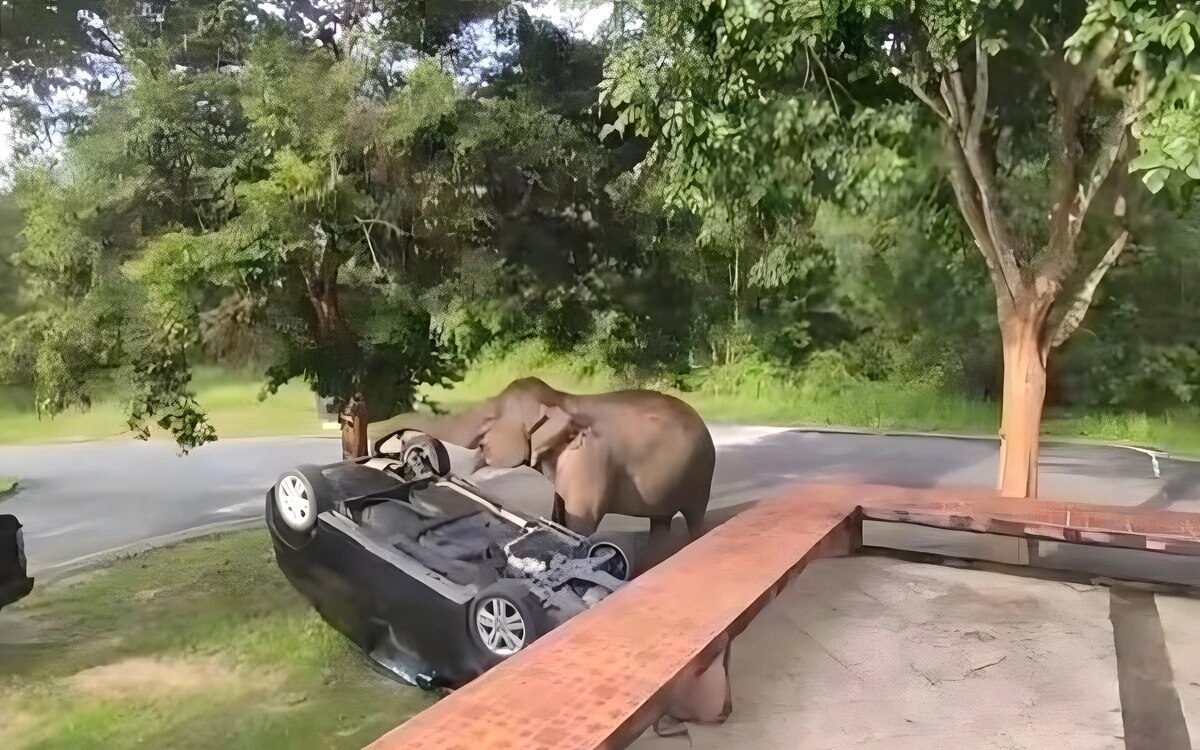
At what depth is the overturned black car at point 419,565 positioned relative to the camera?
1865 mm

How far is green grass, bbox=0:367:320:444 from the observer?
1.64 meters

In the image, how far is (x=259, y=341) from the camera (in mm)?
1859

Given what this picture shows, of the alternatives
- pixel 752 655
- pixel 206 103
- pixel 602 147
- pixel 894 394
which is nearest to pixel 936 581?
pixel 894 394

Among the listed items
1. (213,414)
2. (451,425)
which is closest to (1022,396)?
(451,425)

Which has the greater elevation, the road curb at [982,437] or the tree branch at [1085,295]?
the tree branch at [1085,295]

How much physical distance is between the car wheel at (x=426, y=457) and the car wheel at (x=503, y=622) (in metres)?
0.37

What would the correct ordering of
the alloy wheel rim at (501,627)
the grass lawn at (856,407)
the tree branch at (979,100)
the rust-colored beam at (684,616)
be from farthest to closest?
the tree branch at (979,100), the grass lawn at (856,407), the alloy wheel rim at (501,627), the rust-colored beam at (684,616)

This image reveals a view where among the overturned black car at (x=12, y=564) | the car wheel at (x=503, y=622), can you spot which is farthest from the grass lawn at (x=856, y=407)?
the overturned black car at (x=12, y=564)

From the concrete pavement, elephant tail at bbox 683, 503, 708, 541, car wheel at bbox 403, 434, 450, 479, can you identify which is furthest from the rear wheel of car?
elephant tail at bbox 683, 503, 708, 541

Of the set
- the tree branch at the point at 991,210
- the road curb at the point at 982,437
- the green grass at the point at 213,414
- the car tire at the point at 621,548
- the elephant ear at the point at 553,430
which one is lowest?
the car tire at the point at 621,548

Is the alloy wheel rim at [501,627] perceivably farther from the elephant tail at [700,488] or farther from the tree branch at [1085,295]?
the tree branch at [1085,295]

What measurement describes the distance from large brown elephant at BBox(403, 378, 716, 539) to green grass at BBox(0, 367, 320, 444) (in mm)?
416

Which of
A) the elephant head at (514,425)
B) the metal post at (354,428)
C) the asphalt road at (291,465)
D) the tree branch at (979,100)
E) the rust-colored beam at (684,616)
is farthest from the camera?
the tree branch at (979,100)

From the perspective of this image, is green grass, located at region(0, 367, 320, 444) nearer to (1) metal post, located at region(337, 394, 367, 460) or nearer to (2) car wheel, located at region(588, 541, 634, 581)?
(1) metal post, located at region(337, 394, 367, 460)
